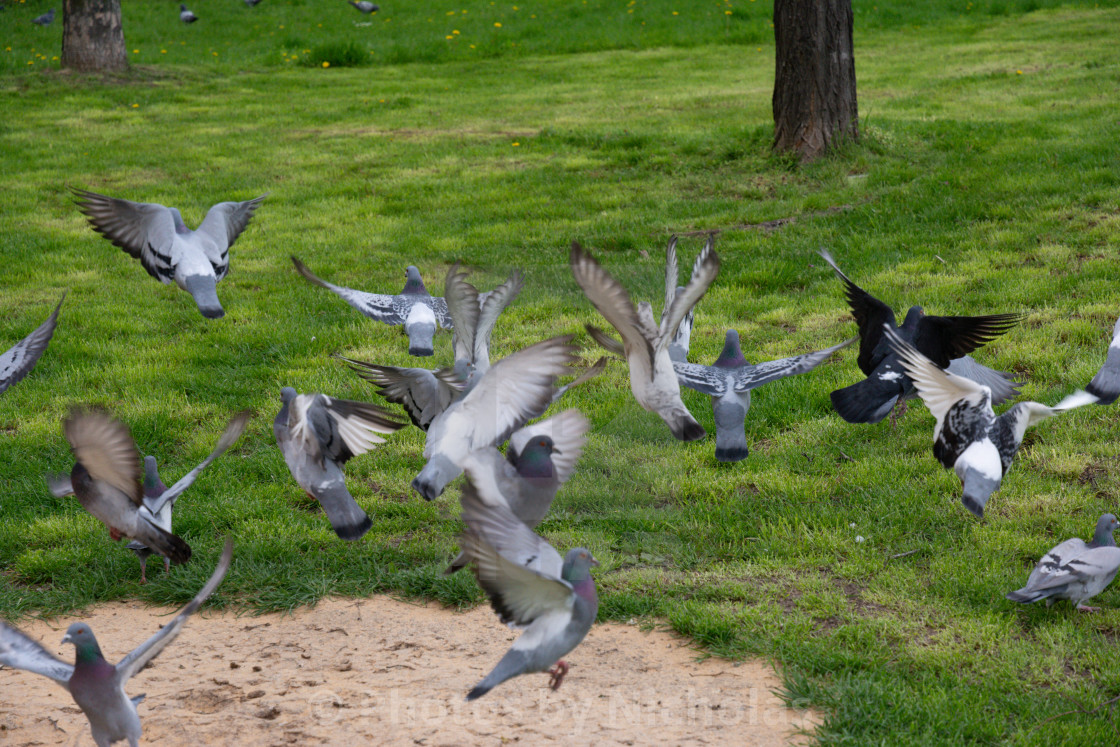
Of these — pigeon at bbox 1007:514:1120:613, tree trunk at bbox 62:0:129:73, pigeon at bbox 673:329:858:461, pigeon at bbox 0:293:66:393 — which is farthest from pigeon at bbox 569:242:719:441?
tree trunk at bbox 62:0:129:73

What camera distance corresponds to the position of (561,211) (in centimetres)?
855

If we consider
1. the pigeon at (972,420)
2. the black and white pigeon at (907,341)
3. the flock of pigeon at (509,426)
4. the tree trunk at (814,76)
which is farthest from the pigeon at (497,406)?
the tree trunk at (814,76)

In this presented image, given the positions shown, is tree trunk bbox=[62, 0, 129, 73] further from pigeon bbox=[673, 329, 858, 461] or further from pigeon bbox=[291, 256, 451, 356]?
pigeon bbox=[673, 329, 858, 461]

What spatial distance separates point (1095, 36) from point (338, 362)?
13927 mm

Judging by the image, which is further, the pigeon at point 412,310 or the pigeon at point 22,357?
the pigeon at point 412,310

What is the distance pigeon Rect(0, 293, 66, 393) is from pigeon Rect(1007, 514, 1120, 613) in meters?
4.32

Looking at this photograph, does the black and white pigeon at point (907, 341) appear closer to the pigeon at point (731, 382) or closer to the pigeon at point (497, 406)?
the pigeon at point (731, 382)

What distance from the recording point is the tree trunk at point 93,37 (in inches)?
546

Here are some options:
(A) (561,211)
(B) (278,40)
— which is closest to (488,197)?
(A) (561,211)

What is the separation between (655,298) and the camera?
13.0 feet

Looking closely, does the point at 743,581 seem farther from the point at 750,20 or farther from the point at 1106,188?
the point at 750,20

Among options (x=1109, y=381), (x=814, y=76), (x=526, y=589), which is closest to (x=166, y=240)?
(x=526, y=589)

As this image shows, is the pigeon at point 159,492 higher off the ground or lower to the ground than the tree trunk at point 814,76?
lower

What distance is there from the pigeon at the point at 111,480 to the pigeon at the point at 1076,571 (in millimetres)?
3227
